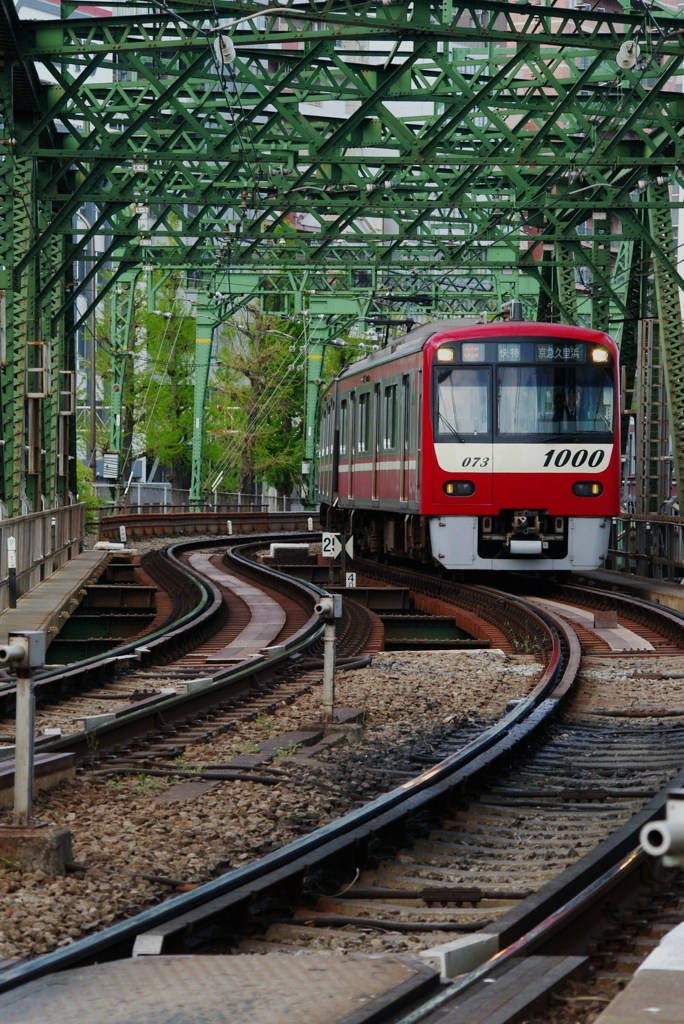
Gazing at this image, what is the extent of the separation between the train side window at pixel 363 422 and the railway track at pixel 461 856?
17.6 metres

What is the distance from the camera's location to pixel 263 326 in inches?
2948

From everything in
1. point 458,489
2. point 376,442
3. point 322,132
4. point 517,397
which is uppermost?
point 322,132

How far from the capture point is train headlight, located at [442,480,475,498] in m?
22.5

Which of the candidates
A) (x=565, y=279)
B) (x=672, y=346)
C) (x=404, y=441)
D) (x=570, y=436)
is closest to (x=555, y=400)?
(x=570, y=436)

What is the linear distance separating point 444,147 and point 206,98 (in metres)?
6.50

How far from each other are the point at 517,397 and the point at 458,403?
0.77 metres

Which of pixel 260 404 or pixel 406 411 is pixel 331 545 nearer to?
pixel 406 411

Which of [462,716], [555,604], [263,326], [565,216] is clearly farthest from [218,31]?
[263,326]

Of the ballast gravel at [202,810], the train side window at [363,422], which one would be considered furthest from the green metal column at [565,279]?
the ballast gravel at [202,810]

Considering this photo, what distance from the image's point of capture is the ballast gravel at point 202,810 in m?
6.21

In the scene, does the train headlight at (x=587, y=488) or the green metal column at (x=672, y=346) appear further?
the green metal column at (x=672, y=346)

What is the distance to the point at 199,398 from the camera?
5891cm

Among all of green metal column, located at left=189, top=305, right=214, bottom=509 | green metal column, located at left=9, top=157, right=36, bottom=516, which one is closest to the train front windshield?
green metal column, located at left=9, top=157, right=36, bottom=516

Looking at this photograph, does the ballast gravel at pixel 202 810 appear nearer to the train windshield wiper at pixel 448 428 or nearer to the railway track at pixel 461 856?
the railway track at pixel 461 856
